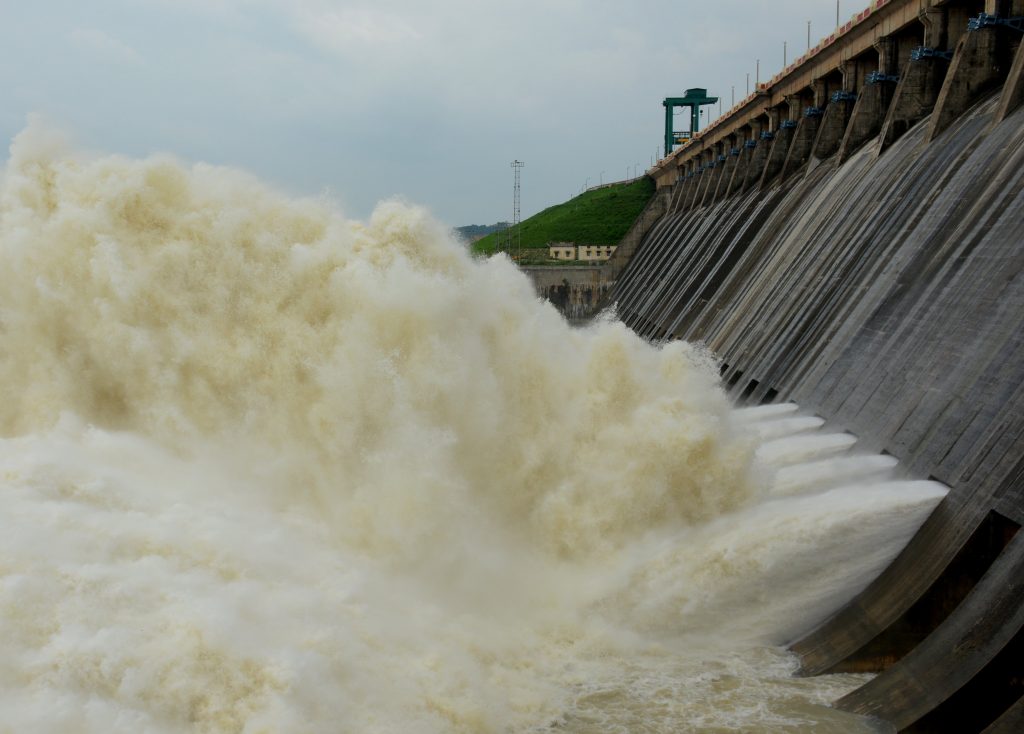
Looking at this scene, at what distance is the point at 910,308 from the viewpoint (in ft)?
54.0

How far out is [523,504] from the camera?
540 inches

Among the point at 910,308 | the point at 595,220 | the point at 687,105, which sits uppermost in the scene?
the point at 687,105

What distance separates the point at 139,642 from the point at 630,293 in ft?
149

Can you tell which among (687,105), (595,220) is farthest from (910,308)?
(687,105)

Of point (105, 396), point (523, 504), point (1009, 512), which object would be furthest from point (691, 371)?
point (105, 396)

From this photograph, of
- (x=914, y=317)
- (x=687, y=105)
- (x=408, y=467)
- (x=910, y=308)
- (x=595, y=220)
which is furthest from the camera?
(x=687, y=105)

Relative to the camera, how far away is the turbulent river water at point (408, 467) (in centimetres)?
1025

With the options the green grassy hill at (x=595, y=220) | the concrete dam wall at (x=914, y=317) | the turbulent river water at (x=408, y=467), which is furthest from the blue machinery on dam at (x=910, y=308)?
the green grassy hill at (x=595, y=220)

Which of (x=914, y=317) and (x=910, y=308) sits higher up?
(x=910, y=308)

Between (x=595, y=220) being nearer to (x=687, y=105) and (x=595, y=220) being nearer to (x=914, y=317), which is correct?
(x=687, y=105)

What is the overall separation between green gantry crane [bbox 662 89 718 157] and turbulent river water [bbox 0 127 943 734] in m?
83.2

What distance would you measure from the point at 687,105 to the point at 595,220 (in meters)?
26.4

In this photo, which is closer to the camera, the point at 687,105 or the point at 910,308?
the point at 910,308

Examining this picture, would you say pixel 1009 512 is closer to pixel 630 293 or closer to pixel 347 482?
pixel 347 482
